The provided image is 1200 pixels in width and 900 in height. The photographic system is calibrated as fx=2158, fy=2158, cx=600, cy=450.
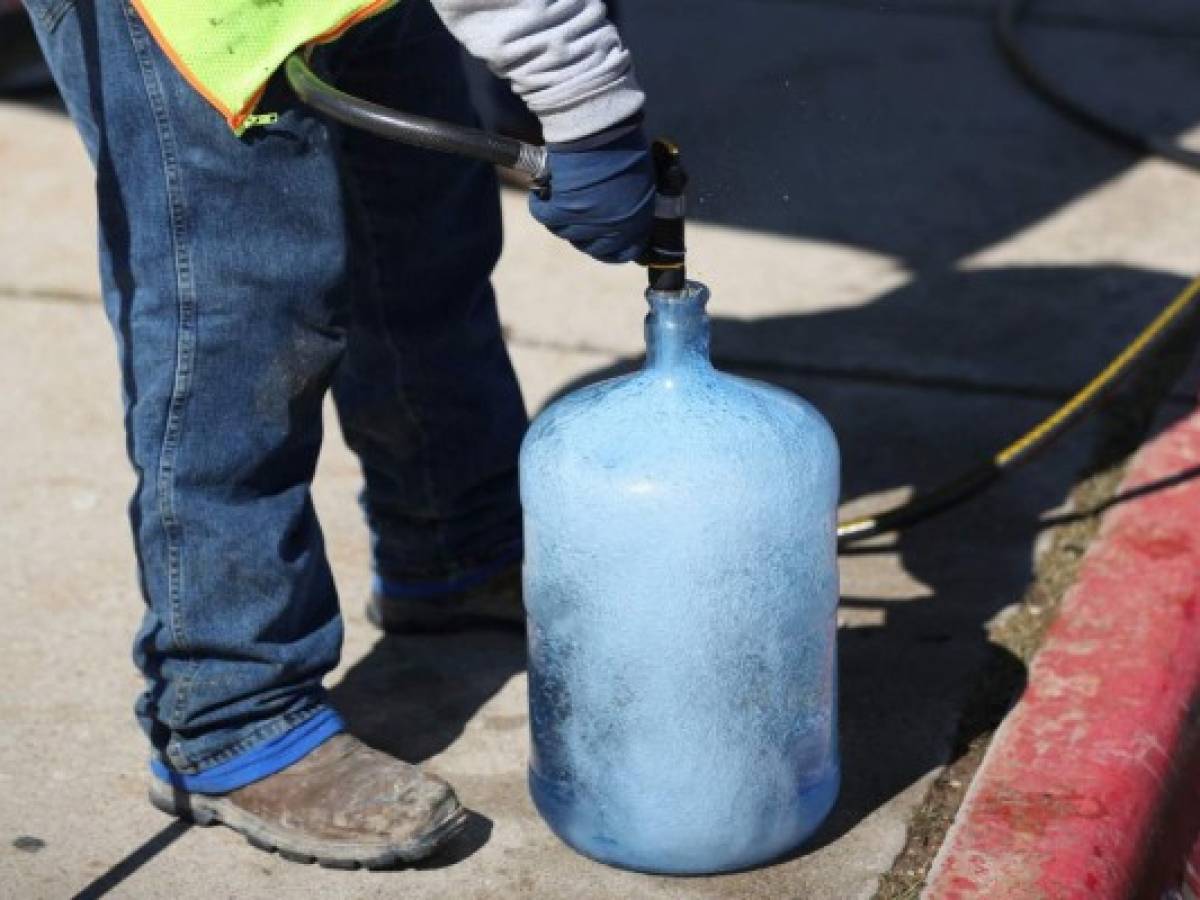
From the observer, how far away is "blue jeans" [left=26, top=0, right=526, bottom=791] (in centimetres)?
254

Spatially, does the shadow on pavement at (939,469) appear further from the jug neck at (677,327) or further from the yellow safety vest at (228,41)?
the yellow safety vest at (228,41)

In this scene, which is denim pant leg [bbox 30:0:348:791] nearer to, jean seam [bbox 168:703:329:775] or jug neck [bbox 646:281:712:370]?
jean seam [bbox 168:703:329:775]

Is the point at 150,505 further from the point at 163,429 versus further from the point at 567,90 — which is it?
the point at 567,90

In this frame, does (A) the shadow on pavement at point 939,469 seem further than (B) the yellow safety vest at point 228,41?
Yes

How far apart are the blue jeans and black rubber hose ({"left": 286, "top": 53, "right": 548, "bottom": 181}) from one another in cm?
13

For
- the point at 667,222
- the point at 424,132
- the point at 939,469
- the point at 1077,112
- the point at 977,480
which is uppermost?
the point at 424,132

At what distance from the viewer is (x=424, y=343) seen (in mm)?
3113

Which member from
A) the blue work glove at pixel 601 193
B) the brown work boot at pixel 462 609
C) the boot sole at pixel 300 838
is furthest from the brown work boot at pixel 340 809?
the blue work glove at pixel 601 193

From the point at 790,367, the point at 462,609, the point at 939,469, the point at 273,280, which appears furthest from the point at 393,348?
the point at 790,367

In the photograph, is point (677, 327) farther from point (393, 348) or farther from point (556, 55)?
point (393, 348)

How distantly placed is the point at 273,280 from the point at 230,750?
64 cm

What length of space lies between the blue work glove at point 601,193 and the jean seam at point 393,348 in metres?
0.55

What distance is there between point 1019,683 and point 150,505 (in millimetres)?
1265

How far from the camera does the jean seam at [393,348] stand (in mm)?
2996
